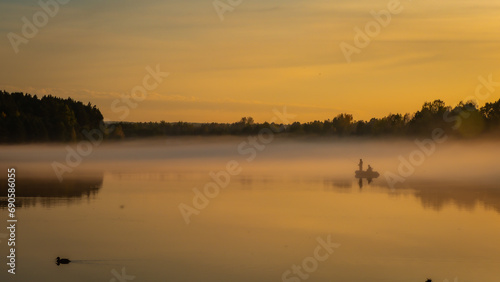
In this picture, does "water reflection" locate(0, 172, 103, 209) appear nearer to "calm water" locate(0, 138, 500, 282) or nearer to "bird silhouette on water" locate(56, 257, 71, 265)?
"calm water" locate(0, 138, 500, 282)

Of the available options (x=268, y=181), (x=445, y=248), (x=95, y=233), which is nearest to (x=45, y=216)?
(x=95, y=233)

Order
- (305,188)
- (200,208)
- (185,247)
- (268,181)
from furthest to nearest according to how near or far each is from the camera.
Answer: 1. (268,181)
2. (305,188)
3. (200,208)
4. (185,247)

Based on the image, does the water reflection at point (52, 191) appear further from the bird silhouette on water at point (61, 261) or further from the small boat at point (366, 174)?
the small boat at point (366, 174)

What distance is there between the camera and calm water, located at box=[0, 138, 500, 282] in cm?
2203

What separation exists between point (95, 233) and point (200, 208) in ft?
32.3

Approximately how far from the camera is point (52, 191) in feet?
146

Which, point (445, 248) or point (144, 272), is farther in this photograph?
point (445, 248)

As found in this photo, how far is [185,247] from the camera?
25.5 metres

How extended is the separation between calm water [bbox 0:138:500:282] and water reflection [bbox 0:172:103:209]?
0.11 m

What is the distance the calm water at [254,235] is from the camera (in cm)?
2203

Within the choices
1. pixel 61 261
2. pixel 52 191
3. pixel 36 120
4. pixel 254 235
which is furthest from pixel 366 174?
pixel 36 120

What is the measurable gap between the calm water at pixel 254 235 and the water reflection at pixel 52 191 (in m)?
0.11

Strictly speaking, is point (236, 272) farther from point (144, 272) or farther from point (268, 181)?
point (268, 181)

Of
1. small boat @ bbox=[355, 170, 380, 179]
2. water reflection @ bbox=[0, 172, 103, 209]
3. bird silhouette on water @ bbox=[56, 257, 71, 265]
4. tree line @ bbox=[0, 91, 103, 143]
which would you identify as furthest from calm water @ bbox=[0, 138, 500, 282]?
tree line @ bbox=[0, 91, 103, 143]
